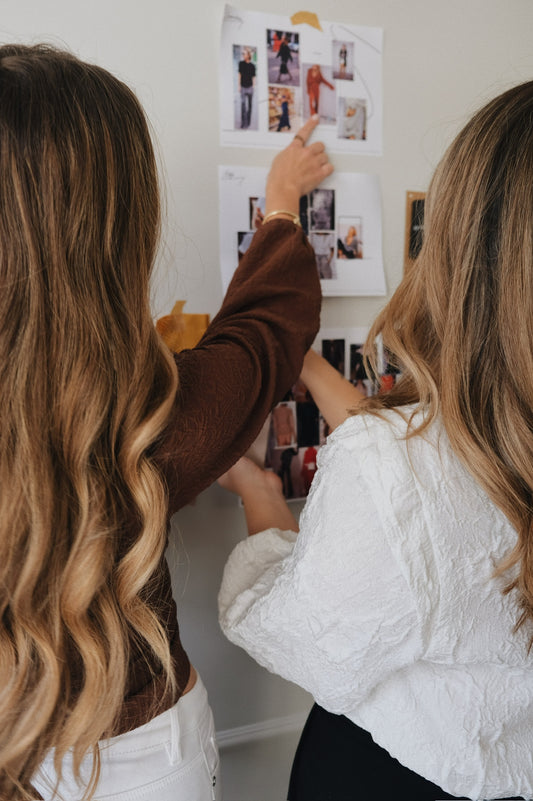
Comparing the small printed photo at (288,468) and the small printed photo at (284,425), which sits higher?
the small printed photo at (284,425)

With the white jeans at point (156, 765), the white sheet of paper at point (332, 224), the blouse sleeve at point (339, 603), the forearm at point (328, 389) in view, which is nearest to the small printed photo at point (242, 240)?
the white sheet of paper at point (332, 224)

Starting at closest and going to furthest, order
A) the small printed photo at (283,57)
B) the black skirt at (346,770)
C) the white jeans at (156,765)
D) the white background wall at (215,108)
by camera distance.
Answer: the white jeans at (156,765) → the black skirt at (346,770) → the white background wall at (215,108) → the small printed photo at (283,57)

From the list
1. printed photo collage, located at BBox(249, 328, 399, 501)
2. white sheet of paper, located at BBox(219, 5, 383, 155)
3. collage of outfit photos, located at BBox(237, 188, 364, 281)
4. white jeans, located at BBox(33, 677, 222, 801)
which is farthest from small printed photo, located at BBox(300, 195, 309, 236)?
white jeans, located at BBox(33, 677, 222, 801)

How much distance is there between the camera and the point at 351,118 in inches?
46.0

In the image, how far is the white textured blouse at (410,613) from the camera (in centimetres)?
67

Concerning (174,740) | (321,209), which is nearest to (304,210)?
(321,209)

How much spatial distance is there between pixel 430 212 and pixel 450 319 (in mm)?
157

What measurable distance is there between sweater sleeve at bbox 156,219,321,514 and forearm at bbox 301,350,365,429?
18 cm

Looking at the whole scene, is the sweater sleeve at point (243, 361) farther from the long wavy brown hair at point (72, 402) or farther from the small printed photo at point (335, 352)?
the small printed photo at point (335, 352)

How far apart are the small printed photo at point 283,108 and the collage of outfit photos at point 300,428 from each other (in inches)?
15.6

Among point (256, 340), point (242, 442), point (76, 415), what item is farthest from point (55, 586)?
point (256, 340)

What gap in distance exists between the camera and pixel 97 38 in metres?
0.95

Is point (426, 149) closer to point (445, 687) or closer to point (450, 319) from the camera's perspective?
point (450, 319)

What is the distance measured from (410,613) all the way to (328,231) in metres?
0.75
